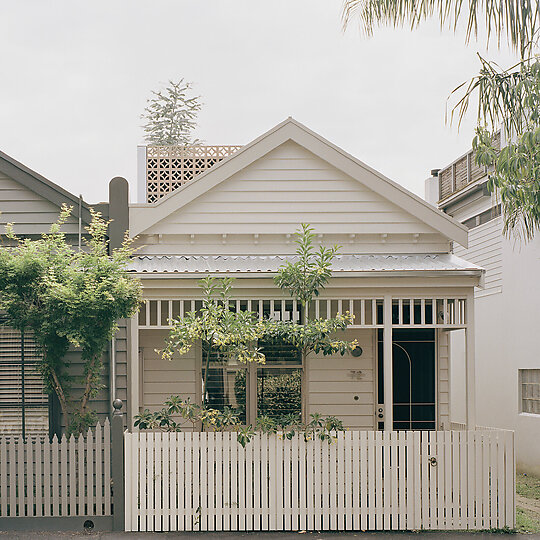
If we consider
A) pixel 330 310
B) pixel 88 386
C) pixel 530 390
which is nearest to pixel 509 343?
pixel 530 390

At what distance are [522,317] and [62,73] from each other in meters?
19.6

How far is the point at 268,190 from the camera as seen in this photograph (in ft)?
41.1

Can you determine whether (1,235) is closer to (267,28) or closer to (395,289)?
(395,289)

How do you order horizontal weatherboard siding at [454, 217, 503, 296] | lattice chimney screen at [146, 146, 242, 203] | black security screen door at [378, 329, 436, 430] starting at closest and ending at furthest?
black security screen door at [378, 329, 436, 430] < lattice chimney screen at [146, 146, 242, 203] < horizontal weatherboard siding at [454, 217, 503, 296]

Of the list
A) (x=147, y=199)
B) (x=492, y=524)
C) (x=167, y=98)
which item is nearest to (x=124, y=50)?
(x=167, y=98)

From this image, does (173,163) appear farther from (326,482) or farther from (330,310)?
(326,482)

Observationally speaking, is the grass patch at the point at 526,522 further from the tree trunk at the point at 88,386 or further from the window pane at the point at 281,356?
the tree trunk at the point at 88,386

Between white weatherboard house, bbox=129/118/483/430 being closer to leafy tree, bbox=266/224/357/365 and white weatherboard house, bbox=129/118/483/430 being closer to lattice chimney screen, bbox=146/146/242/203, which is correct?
leafy tree, bbox=266/224/357/365

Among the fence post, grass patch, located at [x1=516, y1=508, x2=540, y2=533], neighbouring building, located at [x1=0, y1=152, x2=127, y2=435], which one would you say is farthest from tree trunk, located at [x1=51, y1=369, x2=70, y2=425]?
grass patch, located at [x1=516, y1=508, x2=540, y2=533]

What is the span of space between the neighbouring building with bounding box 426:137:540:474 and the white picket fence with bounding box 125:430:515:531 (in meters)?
4.52

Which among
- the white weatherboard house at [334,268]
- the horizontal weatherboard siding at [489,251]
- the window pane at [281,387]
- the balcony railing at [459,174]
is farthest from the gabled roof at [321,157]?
the balcony railing at [459,174]

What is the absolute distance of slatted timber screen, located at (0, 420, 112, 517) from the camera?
9.59 meters

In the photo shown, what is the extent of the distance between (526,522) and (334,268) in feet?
13.7

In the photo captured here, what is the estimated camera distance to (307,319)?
10.7 m
